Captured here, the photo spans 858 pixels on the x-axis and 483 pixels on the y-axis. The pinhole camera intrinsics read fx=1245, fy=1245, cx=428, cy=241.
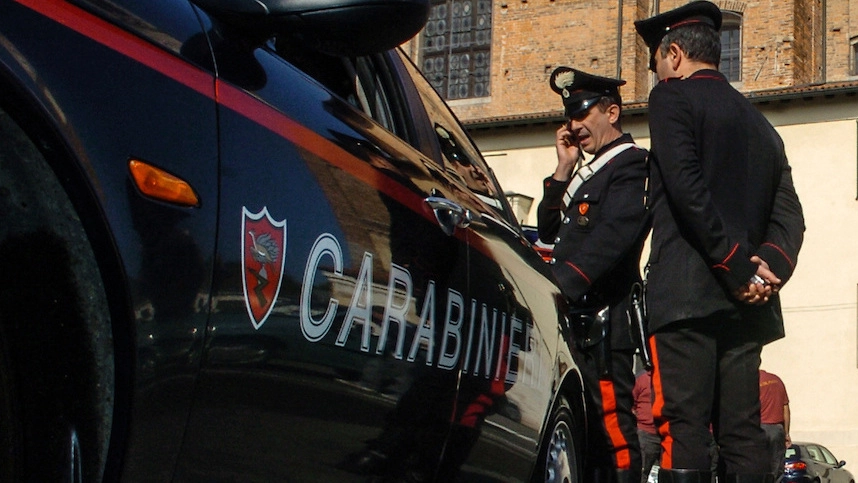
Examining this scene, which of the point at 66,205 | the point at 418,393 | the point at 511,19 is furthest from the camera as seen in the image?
the point at 511,19

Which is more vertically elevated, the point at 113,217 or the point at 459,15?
the point at 459,15

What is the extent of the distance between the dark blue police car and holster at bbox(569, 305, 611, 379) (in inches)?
64.7

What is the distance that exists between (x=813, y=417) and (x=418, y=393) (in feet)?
85.3

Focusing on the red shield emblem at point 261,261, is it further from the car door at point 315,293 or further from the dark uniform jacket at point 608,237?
the dark uniform jacket at point 608,237

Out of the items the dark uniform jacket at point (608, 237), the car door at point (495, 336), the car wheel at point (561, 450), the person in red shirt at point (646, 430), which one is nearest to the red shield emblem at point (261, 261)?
the car door at point (495, 336)

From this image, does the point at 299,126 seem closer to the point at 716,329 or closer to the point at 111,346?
the point at 111,346

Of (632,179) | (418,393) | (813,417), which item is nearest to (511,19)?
(813,417)

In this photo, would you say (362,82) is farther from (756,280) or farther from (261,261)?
(756,280)

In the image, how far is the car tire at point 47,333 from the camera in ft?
5.65

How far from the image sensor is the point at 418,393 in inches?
105

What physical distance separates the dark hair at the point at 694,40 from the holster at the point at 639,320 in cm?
91

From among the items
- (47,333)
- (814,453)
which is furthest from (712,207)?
(814,453)

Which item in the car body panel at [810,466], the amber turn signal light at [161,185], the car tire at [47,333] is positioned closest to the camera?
the car tire at [47,333]

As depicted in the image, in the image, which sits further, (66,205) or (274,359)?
(274,359)
